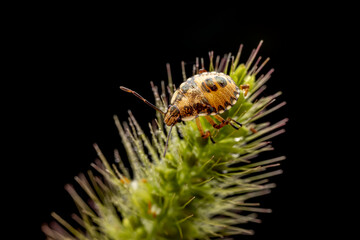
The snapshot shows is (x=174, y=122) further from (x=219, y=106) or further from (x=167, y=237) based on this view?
(x=167, y=237)

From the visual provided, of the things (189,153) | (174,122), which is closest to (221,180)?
(189,153)

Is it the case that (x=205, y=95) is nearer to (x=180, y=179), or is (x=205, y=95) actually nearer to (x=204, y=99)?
(x=204, y=99)

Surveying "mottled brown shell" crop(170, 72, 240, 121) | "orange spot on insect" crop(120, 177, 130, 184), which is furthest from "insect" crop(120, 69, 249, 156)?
"orange spot on insect" crop(120, 177, 130, 184)

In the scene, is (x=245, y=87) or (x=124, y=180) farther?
(x=124, y=180)

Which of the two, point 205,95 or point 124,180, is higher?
point 205,95

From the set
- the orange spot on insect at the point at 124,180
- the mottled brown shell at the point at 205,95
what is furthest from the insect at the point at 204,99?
the orange spot on insect at the point at 124,180

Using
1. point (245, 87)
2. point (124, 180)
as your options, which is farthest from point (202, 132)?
point (124, 180)
